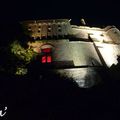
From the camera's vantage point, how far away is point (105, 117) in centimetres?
3309

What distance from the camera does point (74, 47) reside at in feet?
168

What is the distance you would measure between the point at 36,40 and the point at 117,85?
1793cm

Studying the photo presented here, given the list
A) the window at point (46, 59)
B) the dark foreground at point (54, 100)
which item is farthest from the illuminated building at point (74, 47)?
the dark foreground at point (54, 100)

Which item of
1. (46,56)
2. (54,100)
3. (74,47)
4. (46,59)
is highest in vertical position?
(74,47)

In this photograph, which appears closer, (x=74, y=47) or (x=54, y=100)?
(x=54, y=100)

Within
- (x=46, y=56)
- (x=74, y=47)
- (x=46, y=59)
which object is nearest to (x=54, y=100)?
(x=46, y=59)

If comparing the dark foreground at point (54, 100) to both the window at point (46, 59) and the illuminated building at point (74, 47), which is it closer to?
the illuminated building at point (74, 47)

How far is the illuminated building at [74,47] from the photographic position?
4556 centimetres

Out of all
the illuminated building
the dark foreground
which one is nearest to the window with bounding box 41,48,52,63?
the illuminated building

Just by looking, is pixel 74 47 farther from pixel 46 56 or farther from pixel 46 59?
pixel 46 59

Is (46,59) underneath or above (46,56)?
underneath

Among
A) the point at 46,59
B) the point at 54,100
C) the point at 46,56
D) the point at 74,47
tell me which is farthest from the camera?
the point at 74,47

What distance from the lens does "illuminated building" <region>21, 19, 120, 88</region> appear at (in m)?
45.6

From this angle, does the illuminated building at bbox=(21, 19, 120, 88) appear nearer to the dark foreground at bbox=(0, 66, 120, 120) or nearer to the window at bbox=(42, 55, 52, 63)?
the window at bbox=(42, 55, 52, 63)
